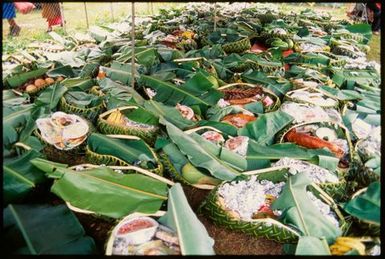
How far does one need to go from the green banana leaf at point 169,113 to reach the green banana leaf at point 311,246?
1.45 metres

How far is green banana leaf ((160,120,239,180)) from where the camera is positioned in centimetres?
238

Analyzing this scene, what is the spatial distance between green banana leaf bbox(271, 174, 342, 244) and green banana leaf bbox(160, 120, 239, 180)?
0.36 meters

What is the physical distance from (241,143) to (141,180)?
89cm

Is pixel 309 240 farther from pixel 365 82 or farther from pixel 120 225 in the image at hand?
pixel 365 82

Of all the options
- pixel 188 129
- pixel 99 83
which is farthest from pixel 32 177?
pixel 99 83

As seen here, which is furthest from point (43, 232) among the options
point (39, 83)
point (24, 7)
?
point (24, 7)

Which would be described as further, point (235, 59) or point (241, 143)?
point (235, 59)

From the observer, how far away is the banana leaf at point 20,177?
2090 millimetres

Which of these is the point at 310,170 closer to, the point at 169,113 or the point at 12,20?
the point at 169,113

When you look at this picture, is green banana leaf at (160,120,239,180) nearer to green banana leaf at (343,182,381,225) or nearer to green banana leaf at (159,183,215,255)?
green banana leaf at (159,183,215,255)

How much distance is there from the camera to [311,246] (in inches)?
71.7

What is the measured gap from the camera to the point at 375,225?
6.56 feet

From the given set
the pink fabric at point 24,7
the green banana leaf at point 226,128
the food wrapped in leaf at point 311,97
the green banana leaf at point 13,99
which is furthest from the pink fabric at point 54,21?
the green banana leaf at point 226,128

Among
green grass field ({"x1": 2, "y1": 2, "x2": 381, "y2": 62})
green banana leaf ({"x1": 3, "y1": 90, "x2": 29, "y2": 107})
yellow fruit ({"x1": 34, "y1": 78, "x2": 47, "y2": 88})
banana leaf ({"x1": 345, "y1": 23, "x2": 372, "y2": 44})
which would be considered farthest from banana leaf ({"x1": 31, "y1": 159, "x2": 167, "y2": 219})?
banana leaf ({"x1": 345, "y1": 23, "x2": 372, "y2": 44})
